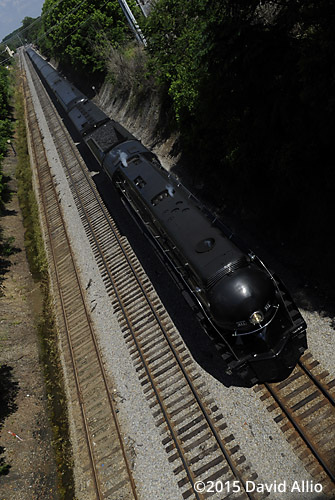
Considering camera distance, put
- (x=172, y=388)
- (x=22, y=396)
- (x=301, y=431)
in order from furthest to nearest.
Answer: (x=22, y=396) → (x=172, y=388) → (x=301, y=431)

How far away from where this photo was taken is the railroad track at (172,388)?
10242 mm

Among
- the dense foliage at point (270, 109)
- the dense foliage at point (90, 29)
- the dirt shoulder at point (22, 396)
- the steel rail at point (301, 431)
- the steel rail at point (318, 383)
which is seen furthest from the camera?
the dense foliage at point (90, 29)

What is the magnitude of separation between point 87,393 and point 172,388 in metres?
3.91

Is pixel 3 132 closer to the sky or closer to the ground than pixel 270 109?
closer to the sky

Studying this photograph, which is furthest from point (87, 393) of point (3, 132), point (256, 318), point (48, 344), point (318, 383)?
point (3, 132)

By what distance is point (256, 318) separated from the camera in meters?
9.96

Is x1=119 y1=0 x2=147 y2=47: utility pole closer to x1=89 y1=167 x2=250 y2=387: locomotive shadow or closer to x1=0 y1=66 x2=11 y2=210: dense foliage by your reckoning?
x1=0 y1=66 x2=11 y2=210: dense foliage

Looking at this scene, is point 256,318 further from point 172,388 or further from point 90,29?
point 90,29

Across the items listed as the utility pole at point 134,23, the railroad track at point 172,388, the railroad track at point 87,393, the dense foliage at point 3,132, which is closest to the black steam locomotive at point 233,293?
the railroad track at point 172,388

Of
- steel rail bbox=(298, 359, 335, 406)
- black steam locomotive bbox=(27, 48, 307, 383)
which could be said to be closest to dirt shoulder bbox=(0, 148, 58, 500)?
black steam locomotive bbox=(27, 48, 307, 383)

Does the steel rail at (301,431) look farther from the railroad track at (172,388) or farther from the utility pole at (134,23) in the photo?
the utility pole at (134,23)

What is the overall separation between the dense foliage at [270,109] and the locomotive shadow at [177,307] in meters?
5.69

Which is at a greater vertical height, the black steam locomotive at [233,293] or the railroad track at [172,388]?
the black steam locomotive at [233,293]

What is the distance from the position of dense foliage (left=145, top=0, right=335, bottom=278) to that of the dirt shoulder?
43.8ft
